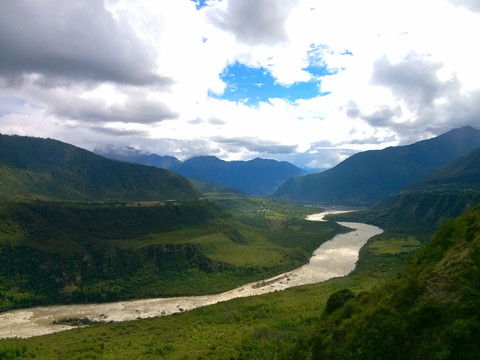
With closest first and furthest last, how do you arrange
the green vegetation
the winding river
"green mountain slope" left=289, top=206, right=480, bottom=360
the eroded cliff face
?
"green mountain slope" left=289, top=206, right=480, bottom=360 → the winding river → the eroded cliff face → the green vegetation

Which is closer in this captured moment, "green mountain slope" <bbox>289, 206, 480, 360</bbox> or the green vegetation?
"green mountain slope" <bbox>289, 206, 480, 360</bbox>

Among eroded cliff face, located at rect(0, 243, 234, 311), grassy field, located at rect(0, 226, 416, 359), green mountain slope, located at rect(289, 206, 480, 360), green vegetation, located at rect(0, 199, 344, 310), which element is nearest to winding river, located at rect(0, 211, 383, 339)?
green vegetation, located at rect(0, 199, 344, 310)

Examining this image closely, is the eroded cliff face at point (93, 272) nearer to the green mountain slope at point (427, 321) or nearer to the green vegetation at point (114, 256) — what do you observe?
the green vegetation at point (114, 256)

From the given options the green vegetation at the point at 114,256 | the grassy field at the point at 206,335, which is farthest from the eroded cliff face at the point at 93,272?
the grassy field at the point at 206,335

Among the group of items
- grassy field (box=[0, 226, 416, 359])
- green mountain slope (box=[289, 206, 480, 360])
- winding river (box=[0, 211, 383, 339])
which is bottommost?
winding river (box=[0, 211, 383, 339])

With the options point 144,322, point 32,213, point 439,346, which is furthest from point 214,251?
point 439,346

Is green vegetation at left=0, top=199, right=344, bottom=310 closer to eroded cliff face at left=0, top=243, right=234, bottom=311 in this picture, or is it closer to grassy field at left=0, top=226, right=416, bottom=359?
eroded cliff face at left=0, top=243, right=234, bottom=311

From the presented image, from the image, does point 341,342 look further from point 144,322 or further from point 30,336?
point 30,336

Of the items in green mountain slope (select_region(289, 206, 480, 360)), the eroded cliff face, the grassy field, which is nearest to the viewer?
green mountain slope (select_region(289, 206, 480, 360))
